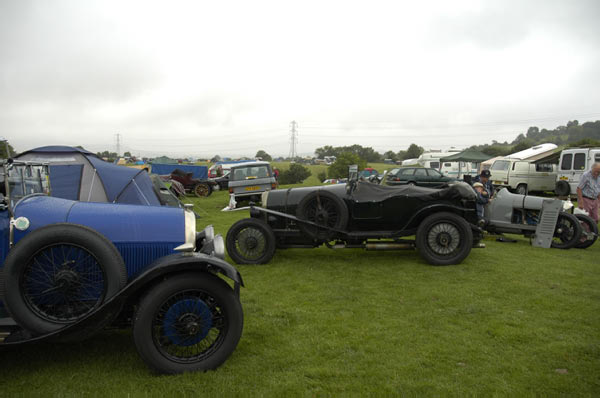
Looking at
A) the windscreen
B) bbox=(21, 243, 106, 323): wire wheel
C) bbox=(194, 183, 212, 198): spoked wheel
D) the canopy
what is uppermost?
the canopy

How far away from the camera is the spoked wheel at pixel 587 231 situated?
766 cm

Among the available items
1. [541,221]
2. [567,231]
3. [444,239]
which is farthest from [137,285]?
[567,231]

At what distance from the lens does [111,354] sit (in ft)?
10.9

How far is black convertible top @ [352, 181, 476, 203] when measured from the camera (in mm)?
6449

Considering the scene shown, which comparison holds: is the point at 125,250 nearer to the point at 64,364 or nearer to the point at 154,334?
the point at 154,334

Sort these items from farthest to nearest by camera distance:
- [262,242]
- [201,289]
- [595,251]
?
[595,251], [262,242], [201,289]

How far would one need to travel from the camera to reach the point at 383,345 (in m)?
3.53

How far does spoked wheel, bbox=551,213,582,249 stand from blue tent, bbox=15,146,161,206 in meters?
8.44

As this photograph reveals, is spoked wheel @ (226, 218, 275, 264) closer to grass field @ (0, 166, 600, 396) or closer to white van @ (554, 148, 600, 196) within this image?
grass field @ (0, 166, 600, 396)

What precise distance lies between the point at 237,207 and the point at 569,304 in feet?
37.9

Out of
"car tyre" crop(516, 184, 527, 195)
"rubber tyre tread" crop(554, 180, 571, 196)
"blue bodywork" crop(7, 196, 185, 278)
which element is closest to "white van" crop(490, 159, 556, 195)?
"car tyre" crop(516, 184, 527, 195)

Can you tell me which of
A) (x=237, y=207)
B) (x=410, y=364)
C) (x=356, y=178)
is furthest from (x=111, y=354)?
(x=237, y=207)

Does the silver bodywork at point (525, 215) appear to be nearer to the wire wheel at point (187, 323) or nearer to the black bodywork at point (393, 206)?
the black bodywork at point (393, 206)

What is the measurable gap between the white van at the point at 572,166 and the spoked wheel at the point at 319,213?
14.1 meters
